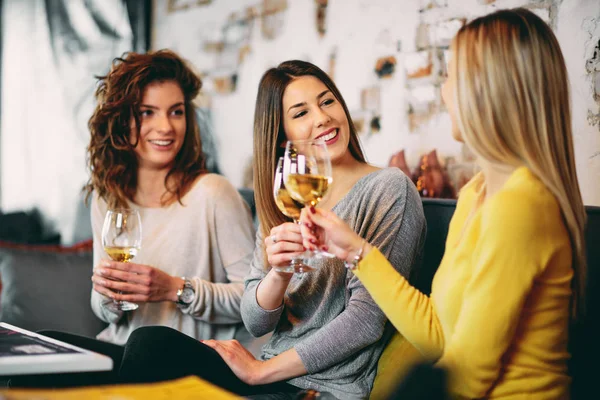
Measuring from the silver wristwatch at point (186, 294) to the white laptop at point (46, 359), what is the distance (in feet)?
2.82

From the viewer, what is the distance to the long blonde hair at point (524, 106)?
1170 millimetres

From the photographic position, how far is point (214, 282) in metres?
2.29

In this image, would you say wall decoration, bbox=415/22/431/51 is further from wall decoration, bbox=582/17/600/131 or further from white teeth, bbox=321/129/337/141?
white teeth, bbox=321/129/337/141

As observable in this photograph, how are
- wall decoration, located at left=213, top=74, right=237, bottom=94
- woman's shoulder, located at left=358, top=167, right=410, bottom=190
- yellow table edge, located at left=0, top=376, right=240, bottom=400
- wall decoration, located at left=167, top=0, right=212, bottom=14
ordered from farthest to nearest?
wall decoration, located at left=167, top=0, right=212, bottom=14, wall decoration, located at left=213, top=74, right=237, bottom=94, woman's shoulder, located at left=358, top=167, right=410, bottom=190, yellow table edge, located at left=0, top=376, right=240, bottom=400

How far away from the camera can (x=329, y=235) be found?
1.33 meters

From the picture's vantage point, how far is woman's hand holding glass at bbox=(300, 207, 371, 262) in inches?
52.0

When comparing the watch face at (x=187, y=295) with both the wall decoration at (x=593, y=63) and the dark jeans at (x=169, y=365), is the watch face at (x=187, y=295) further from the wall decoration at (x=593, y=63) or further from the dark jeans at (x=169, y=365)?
the wall decoration at (x=593, y=63)

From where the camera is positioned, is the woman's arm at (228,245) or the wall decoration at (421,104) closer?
the woman's arm at (228,245)

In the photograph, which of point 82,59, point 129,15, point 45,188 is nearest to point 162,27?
point 129,15

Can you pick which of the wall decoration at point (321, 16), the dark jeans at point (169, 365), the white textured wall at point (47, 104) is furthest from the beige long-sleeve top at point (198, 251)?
the white textured wall at point (47, 104)

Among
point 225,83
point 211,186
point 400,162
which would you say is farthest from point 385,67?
point 225,83

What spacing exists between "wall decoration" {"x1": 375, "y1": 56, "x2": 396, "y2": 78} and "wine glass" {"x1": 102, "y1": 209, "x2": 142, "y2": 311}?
46.5 inches

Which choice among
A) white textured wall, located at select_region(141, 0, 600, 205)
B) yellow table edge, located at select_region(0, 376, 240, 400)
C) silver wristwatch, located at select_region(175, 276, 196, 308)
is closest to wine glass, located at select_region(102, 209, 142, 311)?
silver wristwatch, located at select_region(175, 276, 196, 308)

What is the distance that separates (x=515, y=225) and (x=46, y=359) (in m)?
0.81
